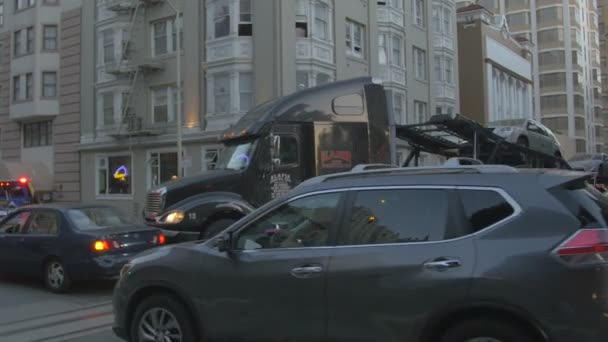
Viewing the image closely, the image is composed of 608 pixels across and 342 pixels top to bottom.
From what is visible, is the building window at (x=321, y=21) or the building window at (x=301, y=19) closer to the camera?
the building window at (x=301, y=19)

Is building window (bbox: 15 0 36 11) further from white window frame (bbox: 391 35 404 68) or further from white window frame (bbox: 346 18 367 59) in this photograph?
white window frame (bbox: 391 35 404 68)

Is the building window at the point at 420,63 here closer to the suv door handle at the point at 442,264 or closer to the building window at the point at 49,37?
the building window at the point at 49,37

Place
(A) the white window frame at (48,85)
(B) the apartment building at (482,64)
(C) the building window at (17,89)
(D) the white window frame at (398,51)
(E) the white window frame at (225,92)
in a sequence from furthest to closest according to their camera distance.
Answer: (B) the apartment building at (482,64), (C) the building window at (17,89), (A) the white window frame at (48,85), (D) the white window frame at (398,51), (E) the white window frame at (225,92)

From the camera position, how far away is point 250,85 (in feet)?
85.7

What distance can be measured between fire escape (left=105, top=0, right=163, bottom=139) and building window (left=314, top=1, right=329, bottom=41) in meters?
7.92

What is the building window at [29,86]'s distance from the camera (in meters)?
34.7

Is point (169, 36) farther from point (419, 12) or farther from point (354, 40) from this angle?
point (419, 12)

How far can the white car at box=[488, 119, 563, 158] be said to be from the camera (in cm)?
1480

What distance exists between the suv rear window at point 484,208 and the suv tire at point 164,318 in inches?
98.7

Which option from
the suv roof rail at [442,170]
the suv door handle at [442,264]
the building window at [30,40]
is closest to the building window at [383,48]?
the building window at [30,40]

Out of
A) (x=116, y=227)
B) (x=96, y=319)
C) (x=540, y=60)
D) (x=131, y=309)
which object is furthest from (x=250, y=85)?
(x=540, y=60)

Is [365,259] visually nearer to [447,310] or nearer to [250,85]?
[447,310]

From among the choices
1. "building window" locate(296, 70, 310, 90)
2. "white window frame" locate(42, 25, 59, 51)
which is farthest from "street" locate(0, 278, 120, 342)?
"white window frame" locate(42, 25, 59, 51)

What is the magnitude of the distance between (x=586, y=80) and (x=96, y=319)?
3687 inches
